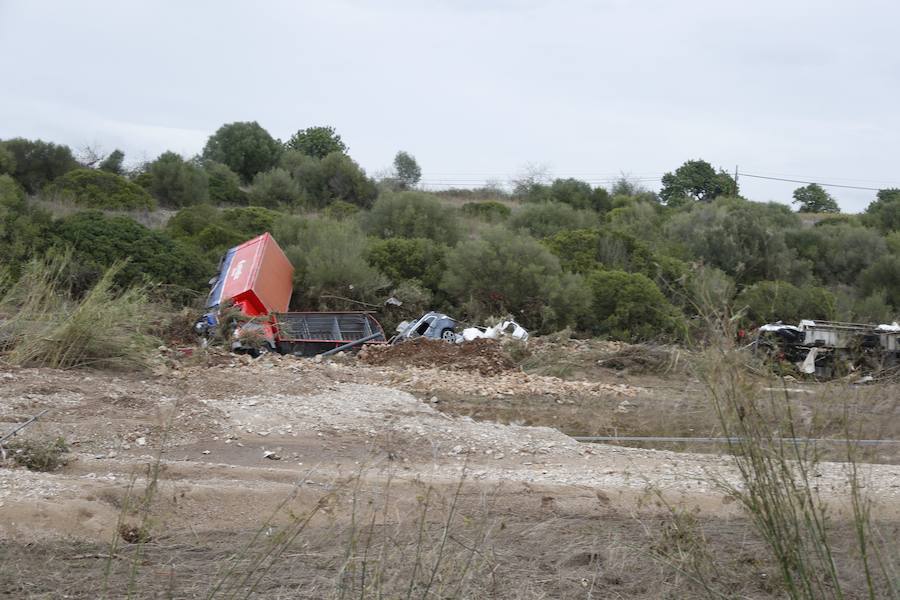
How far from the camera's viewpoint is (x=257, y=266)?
61.0 ft

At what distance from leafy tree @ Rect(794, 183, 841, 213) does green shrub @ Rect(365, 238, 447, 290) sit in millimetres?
37672

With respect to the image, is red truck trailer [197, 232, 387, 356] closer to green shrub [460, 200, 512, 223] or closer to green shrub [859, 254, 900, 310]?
green shrub [460, 200, 512, 223]

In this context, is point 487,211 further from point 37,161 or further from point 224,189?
point 37,161

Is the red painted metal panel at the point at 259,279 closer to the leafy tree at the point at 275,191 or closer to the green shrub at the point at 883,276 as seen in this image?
the green shrub at the point at 883,276

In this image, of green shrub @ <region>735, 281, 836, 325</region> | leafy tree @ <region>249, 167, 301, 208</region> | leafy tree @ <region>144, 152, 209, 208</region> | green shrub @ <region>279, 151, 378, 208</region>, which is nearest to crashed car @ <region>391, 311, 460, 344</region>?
green shrub @ <region>735, 281, 836, 325</region>

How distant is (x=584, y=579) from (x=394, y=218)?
23141 millimetres

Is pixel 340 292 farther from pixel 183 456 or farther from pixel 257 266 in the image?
pixel 183 456

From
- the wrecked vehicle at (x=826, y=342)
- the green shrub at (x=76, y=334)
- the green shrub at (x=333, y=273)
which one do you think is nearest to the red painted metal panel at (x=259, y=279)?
the green shrub at (x=333, y=273)

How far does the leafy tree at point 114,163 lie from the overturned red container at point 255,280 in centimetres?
2581

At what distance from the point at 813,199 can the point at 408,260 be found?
3921cm

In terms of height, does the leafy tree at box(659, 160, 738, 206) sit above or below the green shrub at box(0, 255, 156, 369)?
above

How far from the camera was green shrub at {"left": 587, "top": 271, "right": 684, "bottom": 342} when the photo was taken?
20292mm

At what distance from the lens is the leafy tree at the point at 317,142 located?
A: 58.2 m

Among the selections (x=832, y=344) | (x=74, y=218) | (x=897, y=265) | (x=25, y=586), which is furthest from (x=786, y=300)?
(x=25, y=586)
